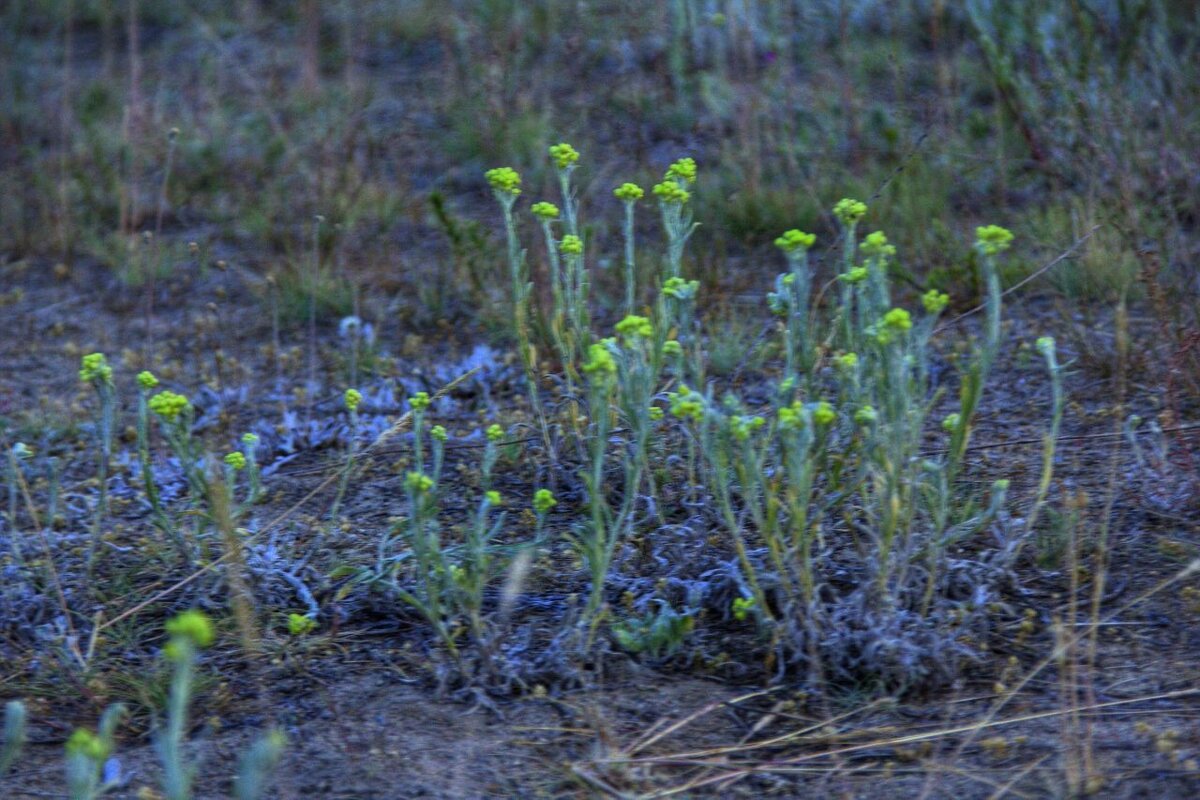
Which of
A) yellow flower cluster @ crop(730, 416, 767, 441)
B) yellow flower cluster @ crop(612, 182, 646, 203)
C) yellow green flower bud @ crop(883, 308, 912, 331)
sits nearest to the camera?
yellow green flower bud @ crop(883, 308, 912, 331)

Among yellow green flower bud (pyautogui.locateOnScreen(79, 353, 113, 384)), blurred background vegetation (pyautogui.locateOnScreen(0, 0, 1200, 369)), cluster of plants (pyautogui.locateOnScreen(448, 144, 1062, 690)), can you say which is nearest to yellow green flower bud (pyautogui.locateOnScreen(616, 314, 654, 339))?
cluster of plants (pyautogui.locateOnScreen(448, 144, 1062, 690))

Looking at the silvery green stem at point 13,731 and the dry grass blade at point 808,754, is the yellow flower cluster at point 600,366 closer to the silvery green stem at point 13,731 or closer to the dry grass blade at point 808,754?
the dry grass blade at point 808,754

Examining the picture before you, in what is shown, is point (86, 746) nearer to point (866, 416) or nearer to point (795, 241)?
point (866, 416)

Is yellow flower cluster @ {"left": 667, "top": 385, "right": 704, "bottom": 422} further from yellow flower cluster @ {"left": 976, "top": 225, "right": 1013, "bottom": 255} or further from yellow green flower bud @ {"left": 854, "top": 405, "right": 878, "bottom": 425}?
yellow flower cluster @ {"left": 976, "top": 225, "right": 1013, "bottom": 255}

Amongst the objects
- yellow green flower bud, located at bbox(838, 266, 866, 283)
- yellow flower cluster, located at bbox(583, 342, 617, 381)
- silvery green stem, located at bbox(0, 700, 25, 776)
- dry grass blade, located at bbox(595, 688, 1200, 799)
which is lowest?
dry grass blade, located at bbox(595, 688, 1200, 799)

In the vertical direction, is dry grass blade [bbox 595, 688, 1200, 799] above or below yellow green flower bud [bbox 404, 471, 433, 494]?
below

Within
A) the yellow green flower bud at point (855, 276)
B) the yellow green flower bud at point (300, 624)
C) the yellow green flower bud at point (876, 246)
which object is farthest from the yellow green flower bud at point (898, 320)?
the yellow green flower bud at point (300, 624)

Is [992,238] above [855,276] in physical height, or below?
above

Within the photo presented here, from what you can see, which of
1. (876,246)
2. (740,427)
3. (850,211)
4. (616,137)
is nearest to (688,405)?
(740,427)

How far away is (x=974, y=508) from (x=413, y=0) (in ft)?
16.4

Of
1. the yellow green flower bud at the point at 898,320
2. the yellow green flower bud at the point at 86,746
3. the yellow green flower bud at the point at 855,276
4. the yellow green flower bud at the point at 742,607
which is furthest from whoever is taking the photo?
the yellow green flower bud at the point at 855,276

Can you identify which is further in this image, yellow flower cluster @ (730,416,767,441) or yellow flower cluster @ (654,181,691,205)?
yellow flower cluster @ (654,181,691,205)

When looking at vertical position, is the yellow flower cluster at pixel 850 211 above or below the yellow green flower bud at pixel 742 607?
above

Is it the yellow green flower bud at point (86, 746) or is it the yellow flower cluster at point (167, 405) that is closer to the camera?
A: the yellow green flower bud at point (86, 746)
